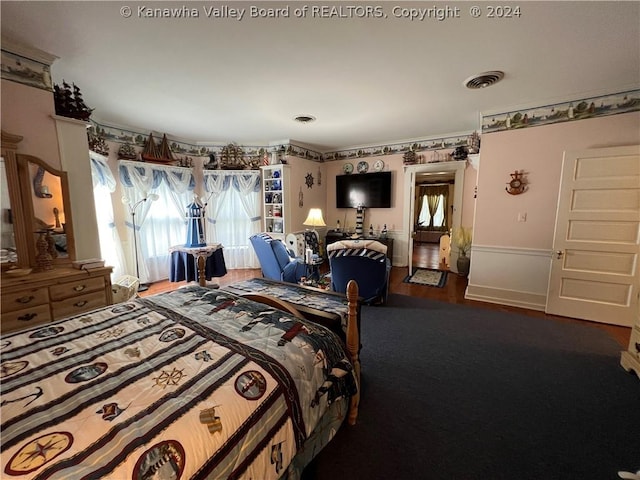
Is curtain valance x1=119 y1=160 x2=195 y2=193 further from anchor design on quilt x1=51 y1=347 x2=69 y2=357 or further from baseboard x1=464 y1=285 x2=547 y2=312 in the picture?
baseboard x1=464 y1=285 x2=547 y2=312

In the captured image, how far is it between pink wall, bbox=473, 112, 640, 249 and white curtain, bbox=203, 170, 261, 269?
379cm

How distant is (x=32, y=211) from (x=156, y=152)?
2.39 metres

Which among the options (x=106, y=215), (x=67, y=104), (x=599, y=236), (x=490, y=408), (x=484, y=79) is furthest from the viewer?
(x=106, y=215)

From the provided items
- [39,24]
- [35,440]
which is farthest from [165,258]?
[35,440]

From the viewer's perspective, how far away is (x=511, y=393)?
187 centimetres

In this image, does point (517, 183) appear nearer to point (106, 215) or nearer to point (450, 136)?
point (450, 136)

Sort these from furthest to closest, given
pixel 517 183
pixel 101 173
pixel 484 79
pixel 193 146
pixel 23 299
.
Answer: pixel 193 146 → pixel 101 173 → pixel 517 183 → pixel 484 79 → pixel 23 299

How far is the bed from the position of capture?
2.46 feet

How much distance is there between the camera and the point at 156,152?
13.6 feet

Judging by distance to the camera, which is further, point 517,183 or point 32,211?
point 517,183

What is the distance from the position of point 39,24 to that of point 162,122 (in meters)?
2.01

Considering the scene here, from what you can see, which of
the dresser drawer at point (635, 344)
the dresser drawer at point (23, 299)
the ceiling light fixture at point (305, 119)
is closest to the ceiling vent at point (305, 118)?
the ceiling light fixture at point (305, 119)

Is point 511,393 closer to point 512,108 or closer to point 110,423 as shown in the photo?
point 110,423

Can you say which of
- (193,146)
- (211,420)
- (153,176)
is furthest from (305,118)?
(211,420)
